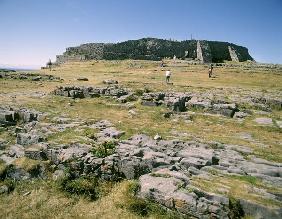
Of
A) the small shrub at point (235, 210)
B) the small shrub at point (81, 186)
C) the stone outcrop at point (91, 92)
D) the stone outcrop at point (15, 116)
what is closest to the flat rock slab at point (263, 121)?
the stone outcrop at point (91, 92)

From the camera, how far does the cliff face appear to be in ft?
238

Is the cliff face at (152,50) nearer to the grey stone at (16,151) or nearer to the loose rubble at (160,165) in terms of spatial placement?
the grey stone at (16,151)

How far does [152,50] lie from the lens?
74125 mm

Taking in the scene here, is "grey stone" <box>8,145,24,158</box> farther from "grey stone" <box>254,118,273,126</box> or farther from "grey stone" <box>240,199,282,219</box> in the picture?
"grey stone" <box>254,118,273,126</box>

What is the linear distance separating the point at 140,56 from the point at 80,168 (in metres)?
58.0

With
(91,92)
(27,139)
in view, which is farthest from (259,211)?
(91,92)

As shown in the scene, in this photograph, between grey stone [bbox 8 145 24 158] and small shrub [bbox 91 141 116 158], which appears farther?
grey stone [bbox 8 145 24 158]

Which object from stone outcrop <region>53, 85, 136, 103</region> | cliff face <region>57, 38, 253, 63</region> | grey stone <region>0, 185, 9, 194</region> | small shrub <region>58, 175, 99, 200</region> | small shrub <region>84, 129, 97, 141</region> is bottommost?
grey stone <region>0, 185, 9, 194</region>

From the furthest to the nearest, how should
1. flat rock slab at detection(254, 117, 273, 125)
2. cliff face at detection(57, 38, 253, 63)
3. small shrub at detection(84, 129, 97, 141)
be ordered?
1. cliff face at detection(57, 38, 253, 63)
2. flat rock slab at detection(254, 117, 273, 125)
3. small shrub at detection(84, 129, 97, 141)

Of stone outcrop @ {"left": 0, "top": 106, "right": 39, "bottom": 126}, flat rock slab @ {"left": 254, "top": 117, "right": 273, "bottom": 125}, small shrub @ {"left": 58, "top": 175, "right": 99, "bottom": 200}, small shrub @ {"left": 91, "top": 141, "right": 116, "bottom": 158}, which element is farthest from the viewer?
stone outcrop @ {"left": 0, "top": 106, "right": 39, "bottom": 126}

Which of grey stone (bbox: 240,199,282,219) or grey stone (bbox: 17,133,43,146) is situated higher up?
grey stone (bbox: 17,133,43,146)

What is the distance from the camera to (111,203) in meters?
10.9

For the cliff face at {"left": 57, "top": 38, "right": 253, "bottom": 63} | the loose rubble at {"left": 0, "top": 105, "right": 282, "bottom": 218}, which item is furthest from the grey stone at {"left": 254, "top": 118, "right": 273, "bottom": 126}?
the cliff face at {"left": 57, "top": 38, "right": 253, "bottom": 63}

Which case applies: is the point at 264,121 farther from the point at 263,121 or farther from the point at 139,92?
the point at 139,92
